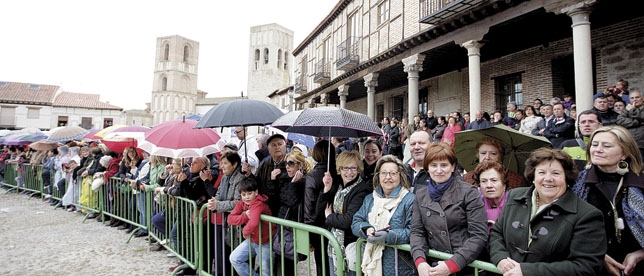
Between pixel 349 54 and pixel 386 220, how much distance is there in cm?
1517

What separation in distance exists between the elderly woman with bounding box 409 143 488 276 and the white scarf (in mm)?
219

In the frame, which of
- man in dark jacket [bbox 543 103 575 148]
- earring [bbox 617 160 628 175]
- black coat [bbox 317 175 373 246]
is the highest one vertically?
man in dark jacket [bbox 543 103 575 148]

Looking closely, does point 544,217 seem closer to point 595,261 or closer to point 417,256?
point 595,261

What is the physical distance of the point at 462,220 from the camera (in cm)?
223

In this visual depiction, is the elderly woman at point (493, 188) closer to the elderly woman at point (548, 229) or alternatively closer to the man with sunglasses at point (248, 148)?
the elderly woman at point (548, 229)

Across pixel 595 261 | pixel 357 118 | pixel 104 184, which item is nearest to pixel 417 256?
pixel 595 261

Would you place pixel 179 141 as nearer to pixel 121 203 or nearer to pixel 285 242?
pixel 285 242

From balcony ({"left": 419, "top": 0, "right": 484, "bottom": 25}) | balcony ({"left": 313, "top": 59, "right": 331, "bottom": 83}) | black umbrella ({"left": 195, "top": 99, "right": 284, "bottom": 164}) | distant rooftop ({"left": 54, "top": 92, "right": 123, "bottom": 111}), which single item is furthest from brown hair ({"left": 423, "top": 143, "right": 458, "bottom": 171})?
distant rooftop ({"left": 54, "top": 92, "right": 123, "bottom": 111})

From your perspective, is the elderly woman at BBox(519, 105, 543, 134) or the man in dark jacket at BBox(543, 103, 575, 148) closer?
the man in dark jacket at BBox(543, 103, 575, 148)

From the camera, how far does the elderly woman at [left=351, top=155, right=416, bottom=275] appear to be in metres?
2.44

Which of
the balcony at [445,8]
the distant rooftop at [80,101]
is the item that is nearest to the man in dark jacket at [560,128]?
the balcony at [445,8]

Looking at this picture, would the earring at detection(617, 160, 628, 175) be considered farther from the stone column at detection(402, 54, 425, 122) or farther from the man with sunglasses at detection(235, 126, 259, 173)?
the stone column at detection(402, 54, 425, 122)

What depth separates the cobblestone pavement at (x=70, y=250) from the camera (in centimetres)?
461

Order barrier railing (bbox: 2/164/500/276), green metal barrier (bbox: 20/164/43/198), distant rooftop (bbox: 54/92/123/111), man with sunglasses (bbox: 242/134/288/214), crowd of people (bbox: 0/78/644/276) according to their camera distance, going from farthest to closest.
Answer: distant rooftop (bbox: 54/92/123/111) → green metal barrier (bbox: 20/164/43/198) → man with sunglasses (bbox: 242/134/288/214) → barrier railing (bbox: 2/164/500/276) → crowd of people (bbox: 0/78/644/276)
